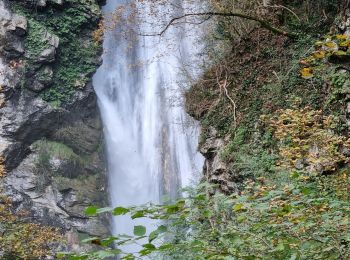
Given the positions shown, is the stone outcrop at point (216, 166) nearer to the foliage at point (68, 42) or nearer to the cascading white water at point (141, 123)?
the cascading white water at point (141, 123)

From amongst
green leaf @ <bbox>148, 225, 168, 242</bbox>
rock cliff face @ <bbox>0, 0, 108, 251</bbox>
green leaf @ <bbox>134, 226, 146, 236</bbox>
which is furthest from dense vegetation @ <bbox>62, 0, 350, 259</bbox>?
rock cliff face @ <bbox>0, 0, 108, 251</bbox>

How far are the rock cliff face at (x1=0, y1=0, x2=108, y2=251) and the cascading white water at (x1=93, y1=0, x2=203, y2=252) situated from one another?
1.22 metres

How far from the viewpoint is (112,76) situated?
21656mm

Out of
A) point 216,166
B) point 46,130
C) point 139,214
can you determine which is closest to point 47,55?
point 46,130

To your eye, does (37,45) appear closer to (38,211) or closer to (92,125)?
(92,125)

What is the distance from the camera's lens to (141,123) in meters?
20.3

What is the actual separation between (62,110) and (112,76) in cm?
425

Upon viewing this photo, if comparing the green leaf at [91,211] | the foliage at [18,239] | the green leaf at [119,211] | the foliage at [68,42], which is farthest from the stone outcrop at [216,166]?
the foliage at [68,42]

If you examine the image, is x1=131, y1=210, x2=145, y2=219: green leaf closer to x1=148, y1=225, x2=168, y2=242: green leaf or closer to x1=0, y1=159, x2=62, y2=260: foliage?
x1=148, y1=225, x2=168, y2=242: green leaf

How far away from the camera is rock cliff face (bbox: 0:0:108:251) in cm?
1673

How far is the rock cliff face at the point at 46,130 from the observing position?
1673 cm

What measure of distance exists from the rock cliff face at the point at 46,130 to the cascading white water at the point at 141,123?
48.2 inches

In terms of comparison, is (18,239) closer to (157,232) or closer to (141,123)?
(157,232)

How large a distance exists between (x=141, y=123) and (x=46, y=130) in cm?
450
